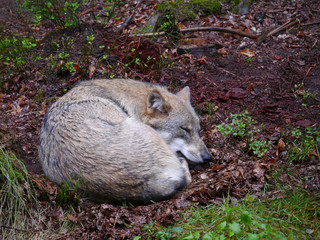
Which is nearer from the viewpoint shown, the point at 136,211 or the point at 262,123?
the point at 136,211

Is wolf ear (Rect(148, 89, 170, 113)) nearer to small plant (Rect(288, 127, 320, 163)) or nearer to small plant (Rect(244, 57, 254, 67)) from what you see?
small plant (Rect(288, 127, 320, 163))

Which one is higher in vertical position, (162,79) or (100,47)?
(100,47)

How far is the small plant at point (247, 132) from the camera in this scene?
4.87 meters

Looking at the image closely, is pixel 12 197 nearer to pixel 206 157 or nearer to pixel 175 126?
pixel 175 126

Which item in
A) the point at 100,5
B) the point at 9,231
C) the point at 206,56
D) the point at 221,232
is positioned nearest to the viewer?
the point at 221,232

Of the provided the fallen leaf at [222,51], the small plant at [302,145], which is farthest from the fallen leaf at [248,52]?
the small plant at [302,145]

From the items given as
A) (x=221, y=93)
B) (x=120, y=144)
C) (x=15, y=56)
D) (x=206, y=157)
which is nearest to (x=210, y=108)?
(x=221, y=93)

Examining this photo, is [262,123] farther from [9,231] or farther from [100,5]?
[100,5]

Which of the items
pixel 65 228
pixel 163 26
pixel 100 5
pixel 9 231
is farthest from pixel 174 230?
pixel 100 5

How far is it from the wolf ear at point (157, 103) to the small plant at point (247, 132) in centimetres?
107

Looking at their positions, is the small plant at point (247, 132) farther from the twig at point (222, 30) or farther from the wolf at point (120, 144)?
the twig at point (222, 30)

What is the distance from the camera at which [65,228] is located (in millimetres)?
3676

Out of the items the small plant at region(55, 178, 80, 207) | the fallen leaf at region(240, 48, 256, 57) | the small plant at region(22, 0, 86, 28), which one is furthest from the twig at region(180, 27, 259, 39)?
the small plant at region(55, 178, 80, 207)

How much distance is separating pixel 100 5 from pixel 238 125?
27.4 feet
